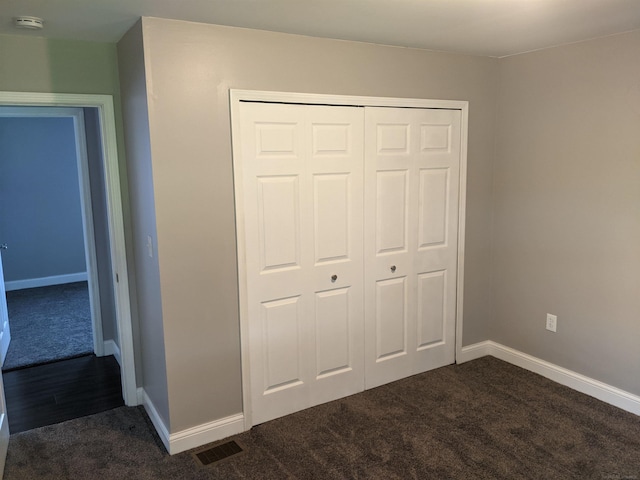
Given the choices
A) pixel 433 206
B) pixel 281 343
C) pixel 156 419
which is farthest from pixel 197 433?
pixel 433 206

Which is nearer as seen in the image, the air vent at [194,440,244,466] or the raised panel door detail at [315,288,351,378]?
the air vent at [194,440,244,466]

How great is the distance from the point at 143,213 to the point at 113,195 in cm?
40

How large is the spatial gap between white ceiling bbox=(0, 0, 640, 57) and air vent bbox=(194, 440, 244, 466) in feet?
7.40

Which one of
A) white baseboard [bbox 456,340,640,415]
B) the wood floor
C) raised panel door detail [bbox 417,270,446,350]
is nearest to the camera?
white baseboard [bbox 456,340,640,415]

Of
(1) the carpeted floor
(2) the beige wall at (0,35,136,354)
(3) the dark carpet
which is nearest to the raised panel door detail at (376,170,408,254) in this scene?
(1) the carpeted floor

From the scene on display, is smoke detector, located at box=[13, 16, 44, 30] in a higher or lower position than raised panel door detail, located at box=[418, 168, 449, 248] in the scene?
higher

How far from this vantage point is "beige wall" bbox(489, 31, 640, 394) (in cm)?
301

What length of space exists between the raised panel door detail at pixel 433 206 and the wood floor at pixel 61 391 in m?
2.37

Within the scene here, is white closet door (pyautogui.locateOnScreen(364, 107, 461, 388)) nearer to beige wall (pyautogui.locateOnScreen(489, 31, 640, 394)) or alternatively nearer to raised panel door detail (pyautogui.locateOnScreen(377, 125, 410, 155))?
raised panel door detail (pyautogui.locateOnScreen(377, 125, 410, 155))

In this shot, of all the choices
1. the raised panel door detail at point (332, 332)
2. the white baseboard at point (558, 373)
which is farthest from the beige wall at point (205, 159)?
the white baseboard at point (558, 373)

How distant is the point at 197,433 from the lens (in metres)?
2.82

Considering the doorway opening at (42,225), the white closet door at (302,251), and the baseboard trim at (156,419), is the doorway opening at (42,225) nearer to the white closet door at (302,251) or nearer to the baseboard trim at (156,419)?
the baseboard trim at (156,419)

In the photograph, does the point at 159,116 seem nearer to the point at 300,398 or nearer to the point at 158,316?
the point at 158,316

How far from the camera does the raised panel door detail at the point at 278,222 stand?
2.88 meters
